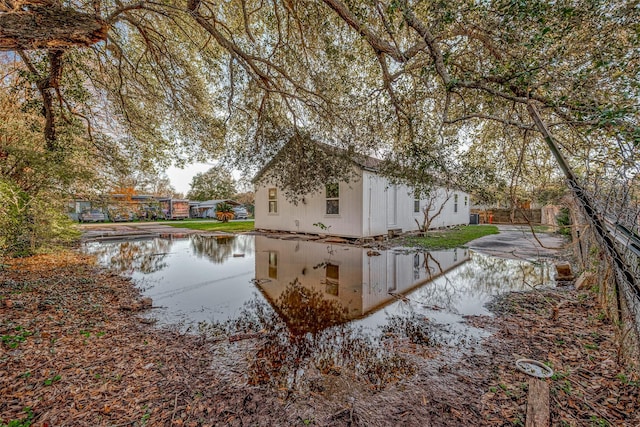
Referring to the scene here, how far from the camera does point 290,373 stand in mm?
2348

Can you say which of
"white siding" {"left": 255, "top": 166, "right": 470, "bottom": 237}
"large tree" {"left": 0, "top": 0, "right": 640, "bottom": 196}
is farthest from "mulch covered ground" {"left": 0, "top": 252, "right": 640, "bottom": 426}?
"white siding" {"left": 255, "top": 166, "right": 470, "bottom": 237}

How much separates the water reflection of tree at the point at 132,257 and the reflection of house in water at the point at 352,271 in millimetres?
2818

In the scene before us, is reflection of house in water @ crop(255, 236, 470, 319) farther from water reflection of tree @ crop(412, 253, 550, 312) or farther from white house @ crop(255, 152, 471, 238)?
white house @ crop(255, 152, 471, 238)

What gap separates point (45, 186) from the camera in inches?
249

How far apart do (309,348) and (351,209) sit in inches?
313

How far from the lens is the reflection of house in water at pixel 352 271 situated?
4555 mm

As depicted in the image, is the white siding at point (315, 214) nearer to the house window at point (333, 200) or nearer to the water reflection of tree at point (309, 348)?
the house window at point (333, 200)

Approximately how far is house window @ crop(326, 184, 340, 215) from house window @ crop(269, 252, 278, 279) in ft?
11.9

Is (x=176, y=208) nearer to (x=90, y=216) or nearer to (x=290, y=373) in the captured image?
(x=90, y=216)

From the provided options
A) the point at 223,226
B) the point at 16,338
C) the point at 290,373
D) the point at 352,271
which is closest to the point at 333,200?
the point at 352,271

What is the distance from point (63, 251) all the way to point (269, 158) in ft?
23.2

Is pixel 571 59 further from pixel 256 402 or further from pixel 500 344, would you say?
pixel 256 402

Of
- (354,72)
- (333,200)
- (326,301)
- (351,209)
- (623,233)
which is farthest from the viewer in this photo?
(333,200)

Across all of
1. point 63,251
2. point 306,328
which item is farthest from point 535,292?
point 63,251
